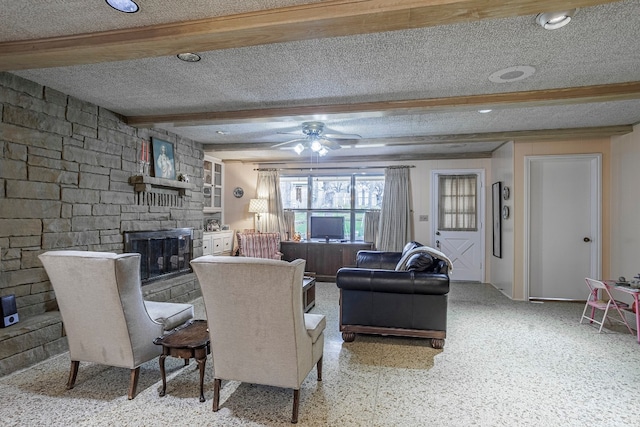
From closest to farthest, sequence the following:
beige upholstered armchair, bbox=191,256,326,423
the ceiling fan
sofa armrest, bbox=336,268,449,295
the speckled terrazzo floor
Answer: beige upholstered armchair, bbox=191,256,326,423 < the speckled terrazzo floor < sofa armrest, bbox=336,268,449,295 < the ceiling fan


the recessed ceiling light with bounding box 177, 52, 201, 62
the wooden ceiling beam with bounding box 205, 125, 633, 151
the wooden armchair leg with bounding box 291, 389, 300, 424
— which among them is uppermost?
the recessed ceiling light with bounding box 177, 52, 201, 62

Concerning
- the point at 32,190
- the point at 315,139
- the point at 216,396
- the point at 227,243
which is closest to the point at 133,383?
the point at 216,396

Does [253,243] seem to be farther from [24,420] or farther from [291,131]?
[24,420]

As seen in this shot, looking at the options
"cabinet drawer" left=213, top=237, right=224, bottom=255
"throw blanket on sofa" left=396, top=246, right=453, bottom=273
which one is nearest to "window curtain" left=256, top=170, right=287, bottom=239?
"cabinet drawer" left=213, top=237, right=224, bottom=255

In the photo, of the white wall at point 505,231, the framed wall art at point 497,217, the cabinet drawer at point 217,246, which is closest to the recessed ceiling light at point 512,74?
the white wall at point 505,231

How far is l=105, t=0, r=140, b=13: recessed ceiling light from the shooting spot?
1868 mm

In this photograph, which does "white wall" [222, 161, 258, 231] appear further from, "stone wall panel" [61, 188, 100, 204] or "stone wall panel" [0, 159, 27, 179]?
"stone wall panel" [0, 159, 27, 179]

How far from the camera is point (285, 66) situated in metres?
2.73

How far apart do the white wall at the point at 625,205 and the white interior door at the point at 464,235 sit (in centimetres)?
193

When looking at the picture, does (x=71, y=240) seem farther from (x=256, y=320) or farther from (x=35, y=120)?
(x=256, y=320)

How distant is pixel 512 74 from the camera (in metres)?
2.83

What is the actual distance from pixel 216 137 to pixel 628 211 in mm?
5662

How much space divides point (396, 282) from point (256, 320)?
1.62m

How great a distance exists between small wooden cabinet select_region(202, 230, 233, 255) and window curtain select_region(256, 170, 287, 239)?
708mm
